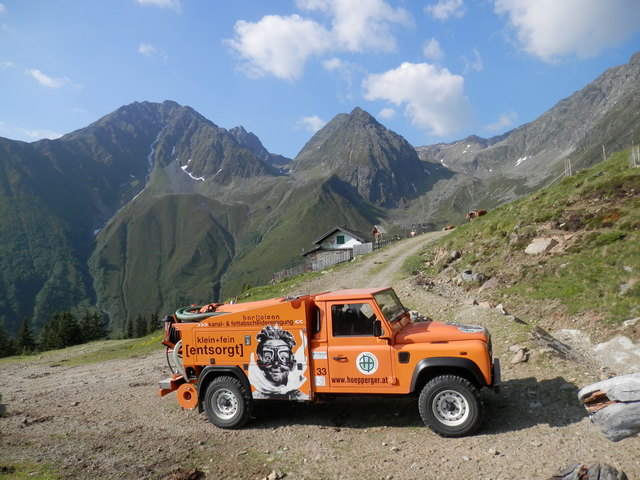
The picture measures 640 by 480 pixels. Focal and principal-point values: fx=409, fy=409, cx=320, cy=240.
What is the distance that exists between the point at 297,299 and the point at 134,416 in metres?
5.52

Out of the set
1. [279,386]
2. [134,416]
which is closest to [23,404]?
[134,416]

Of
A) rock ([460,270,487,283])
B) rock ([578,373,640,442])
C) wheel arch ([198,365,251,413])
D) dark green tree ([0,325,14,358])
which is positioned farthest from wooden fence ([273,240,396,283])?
rock ([578,373,640,442])

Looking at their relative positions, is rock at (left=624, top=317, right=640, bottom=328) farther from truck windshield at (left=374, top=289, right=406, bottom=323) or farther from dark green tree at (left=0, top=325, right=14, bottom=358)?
dark green tree at (left=0, top=325, right=14, bottom=358)

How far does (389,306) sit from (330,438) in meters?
2.77

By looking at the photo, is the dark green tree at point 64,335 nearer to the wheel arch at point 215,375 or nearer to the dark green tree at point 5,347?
the dark green tree at point 5,347

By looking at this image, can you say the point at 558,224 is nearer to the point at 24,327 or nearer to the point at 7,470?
the point at 7,470

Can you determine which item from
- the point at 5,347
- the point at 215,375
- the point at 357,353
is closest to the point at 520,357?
the point at 357,353

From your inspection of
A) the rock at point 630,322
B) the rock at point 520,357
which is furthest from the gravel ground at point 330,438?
the rock at point 630,322

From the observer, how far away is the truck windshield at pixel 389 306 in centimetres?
803

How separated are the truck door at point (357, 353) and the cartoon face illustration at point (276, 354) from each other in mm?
839

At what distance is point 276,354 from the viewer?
8297 mm

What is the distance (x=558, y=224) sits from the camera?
21188 mm

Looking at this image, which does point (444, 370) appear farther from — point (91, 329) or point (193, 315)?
point (91, 329)

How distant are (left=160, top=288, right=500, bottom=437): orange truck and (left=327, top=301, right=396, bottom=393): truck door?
2 cm
